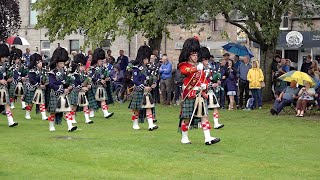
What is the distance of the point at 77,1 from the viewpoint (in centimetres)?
3334

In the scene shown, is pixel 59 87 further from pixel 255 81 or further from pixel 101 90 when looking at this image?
pixel 255 81

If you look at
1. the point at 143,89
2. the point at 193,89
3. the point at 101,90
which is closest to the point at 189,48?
the point at 193,89

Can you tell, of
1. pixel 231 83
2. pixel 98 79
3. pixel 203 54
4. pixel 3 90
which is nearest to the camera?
pixel 203 54

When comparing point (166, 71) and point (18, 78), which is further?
point (166, 71)

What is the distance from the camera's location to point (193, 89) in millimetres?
15328

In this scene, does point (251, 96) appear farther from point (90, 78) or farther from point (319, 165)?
point (319, 165)

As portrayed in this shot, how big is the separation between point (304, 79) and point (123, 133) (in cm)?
771

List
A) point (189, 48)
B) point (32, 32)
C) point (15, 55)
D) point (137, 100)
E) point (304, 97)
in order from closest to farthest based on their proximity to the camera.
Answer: point (189, 48) < point (137, 100) < point (304, 97) < point (15, 55) < point (32, 32)

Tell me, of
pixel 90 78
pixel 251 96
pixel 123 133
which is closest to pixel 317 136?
pixel 123 133

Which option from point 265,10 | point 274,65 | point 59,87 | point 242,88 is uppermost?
point 265,10

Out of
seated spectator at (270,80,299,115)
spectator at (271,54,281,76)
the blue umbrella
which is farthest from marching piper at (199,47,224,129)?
the blue umbrella

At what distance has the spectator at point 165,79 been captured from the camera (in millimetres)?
28469

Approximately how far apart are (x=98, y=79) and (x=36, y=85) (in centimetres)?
175

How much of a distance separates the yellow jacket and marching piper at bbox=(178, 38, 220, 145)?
37.3 feet
